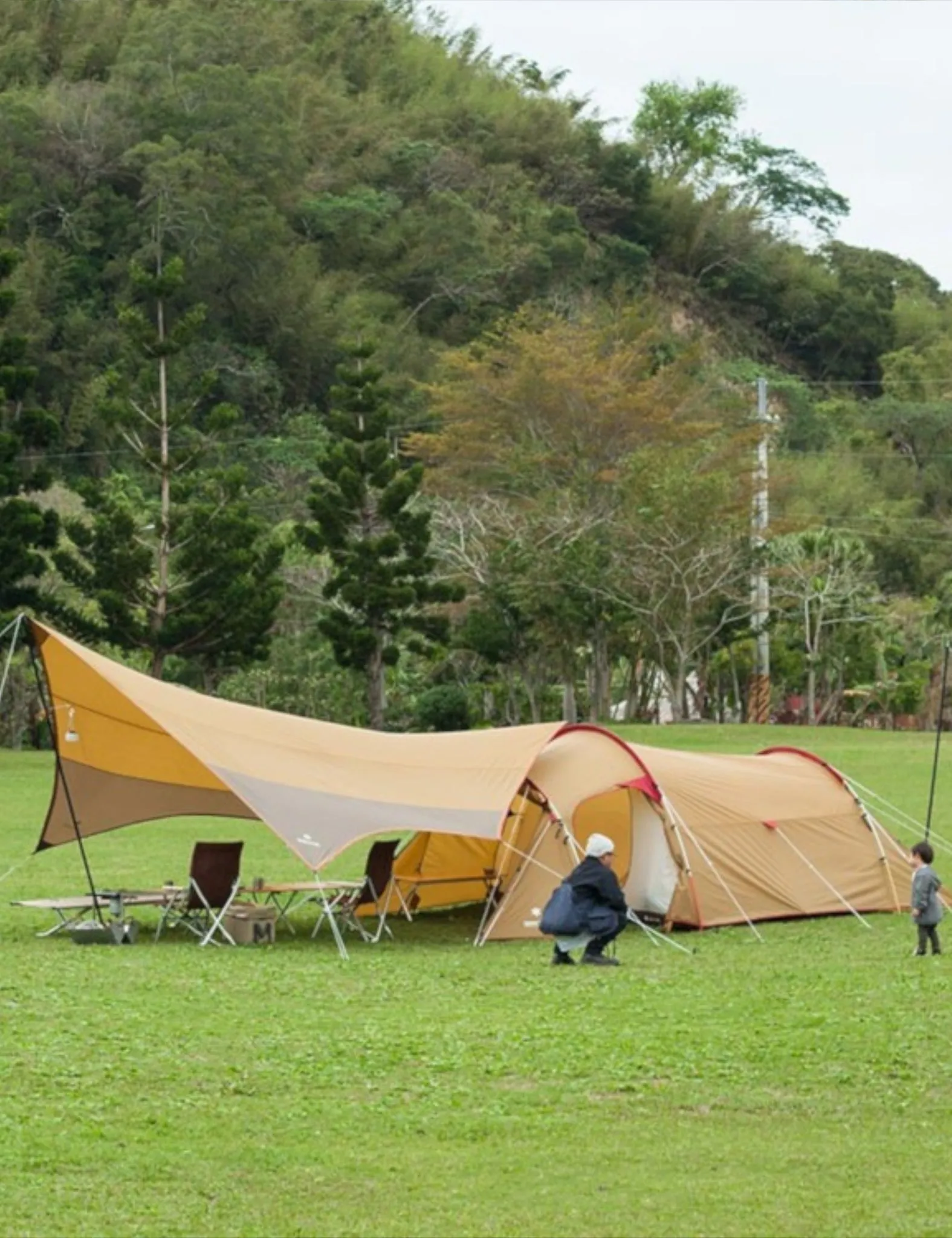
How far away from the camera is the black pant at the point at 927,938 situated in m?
12.7

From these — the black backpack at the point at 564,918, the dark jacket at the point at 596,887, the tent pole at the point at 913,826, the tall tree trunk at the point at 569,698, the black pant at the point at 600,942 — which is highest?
the tall tree trunk at the point at 569,698

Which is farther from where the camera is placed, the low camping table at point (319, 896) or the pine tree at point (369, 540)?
the pine tree at point (369, 540)

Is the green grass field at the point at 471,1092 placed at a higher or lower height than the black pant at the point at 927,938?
lower

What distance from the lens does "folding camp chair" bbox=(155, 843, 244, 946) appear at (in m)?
13.6

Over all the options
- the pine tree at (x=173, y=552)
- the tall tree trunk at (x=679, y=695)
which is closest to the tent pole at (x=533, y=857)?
the pine tree at (x=173, y=552)

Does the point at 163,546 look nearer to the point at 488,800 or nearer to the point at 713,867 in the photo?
the point at 713,867

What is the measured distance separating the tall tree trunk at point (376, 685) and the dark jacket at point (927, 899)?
24.4m

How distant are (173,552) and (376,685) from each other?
462 centimetres

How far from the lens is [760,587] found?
131ft

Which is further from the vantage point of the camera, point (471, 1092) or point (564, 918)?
point (564, 918)

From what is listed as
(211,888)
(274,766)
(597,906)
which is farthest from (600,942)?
(211,888)

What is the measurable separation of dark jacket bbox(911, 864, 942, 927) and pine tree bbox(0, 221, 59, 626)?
67.6 ft

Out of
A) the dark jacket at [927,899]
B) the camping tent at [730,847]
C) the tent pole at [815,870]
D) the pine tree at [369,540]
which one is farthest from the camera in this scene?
the pine tree at [369,540]

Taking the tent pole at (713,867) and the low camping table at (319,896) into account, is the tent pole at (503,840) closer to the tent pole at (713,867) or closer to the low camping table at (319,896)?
the low camping table at (319,896)
